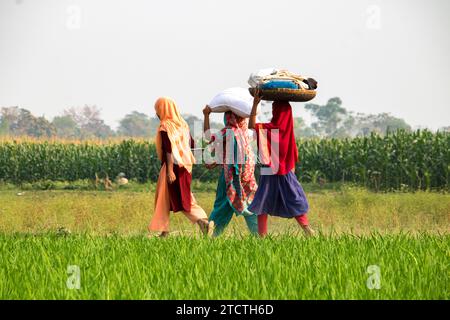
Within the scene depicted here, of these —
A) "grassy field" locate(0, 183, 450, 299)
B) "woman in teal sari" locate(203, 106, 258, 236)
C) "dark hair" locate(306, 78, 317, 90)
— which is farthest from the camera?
"woman in teal sari" locate(203, 106, 258, 236)

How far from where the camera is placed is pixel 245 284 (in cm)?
661

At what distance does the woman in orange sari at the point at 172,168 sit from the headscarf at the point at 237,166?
51cm

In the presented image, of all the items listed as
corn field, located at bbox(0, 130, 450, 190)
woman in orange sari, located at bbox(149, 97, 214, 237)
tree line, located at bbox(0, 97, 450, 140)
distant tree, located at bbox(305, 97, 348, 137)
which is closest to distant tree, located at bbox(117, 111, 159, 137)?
tree line, located at bbox(0, 97, 450, 140)

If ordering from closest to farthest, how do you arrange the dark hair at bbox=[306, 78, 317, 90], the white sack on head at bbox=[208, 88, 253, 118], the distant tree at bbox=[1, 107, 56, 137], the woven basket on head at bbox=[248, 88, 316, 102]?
the woven basket on head at bbox=[248, 88, 316, 102] < the dark hair at bbox=[306, 78, 317, 90] < the white sack on head at bbox=[208, 88, 253, 118] < the distant tree at bbox=[1, 107, 56, 137]

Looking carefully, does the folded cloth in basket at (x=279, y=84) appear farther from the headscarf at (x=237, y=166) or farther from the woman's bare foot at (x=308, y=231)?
the woman's bare foot at (x=308, y=231)

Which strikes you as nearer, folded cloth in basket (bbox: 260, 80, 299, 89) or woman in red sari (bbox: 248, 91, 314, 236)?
folded cloth in basket (bbox: 260, 80, 299, 89)

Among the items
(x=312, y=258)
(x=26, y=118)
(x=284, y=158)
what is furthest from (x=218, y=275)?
(x=26, y=118)

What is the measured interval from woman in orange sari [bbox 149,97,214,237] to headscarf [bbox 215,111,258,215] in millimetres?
509

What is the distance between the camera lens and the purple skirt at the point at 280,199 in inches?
373

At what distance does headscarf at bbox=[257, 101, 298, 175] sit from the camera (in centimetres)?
949

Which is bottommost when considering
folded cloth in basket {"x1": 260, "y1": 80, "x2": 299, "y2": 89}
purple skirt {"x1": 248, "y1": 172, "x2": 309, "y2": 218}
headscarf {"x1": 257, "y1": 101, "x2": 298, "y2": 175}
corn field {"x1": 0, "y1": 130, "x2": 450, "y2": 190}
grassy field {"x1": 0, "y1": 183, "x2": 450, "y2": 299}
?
corn field {"x1": 0, "y1": 130, "x2": 450, "y2": 190}

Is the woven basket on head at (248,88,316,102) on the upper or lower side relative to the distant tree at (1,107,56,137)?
upper

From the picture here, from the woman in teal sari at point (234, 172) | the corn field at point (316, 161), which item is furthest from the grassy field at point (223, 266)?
the corn field at point (316, 161)

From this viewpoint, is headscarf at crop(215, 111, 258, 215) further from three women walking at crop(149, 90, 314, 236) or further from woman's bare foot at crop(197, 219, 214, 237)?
woman's bare foot at crop(197, 219, 214, 237)
